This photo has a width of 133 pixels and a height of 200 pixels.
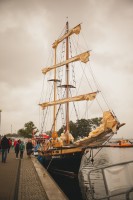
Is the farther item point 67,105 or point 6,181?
point 67,105

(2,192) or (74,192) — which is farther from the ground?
(2,192)

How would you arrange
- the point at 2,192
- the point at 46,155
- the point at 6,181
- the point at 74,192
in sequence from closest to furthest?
the point at 2,192, the point at 6,181, the point at 74,192, the point at 46,155

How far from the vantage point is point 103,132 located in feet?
54.0

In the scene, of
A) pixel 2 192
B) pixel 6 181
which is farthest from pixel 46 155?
pixel 2 192

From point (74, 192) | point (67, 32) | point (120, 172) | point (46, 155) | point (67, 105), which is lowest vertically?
point (74, 192)

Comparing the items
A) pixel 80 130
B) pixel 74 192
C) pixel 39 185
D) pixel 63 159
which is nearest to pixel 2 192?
pixel 39 185

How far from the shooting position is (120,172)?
483 centimetres

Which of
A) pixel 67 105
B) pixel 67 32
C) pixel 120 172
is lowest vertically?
pixel 120 172

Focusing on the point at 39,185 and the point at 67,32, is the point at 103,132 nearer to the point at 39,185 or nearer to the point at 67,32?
the point at 39,185

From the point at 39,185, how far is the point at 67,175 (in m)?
9.00

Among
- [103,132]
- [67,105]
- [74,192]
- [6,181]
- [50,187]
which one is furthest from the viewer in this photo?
[67,105]

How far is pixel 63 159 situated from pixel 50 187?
30.4 ft

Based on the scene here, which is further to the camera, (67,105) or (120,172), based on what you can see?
(67,105)

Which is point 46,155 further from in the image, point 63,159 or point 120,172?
point 120,172
